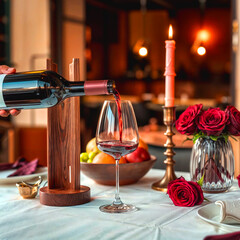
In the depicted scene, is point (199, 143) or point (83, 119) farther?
point (83, 119)

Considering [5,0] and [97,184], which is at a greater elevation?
[5,0]

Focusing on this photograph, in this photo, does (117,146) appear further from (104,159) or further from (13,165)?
(13,165)

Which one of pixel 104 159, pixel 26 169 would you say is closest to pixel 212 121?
pixel 104 159

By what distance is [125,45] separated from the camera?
793 cm

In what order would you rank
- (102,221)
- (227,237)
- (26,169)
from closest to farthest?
(227,237)
(102,221)
(26,169)

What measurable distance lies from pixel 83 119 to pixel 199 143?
4724mm

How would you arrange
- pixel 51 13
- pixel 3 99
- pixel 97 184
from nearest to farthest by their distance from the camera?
pixel 3 99
pixel 97 184
pixel 51 13

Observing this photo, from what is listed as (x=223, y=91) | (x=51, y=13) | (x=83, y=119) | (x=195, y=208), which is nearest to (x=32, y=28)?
(x=51, y=13)

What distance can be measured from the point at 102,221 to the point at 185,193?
256 mm

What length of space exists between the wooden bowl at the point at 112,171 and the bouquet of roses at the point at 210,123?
0.19 meters

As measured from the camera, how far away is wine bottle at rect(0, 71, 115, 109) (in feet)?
3.05

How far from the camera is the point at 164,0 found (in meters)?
7.34

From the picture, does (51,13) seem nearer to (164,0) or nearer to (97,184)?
(164,0)

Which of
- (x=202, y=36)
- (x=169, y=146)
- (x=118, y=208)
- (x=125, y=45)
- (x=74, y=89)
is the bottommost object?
(x=118, y=208)
